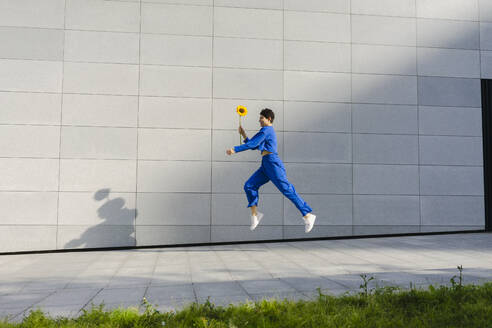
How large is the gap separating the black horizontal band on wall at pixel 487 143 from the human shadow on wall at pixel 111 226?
728 cm

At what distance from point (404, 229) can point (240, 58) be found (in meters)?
4.83

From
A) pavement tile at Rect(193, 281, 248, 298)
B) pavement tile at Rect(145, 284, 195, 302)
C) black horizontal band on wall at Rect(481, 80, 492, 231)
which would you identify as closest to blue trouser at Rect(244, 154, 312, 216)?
pavement tile at Rect(193, 281, 248, 298)

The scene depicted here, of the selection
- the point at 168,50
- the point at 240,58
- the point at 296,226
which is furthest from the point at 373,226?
the point at 168,50

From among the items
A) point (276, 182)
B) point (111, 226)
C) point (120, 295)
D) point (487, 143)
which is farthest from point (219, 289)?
point (487, 143)

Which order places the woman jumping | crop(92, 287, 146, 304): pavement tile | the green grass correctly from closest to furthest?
the green grass
crop(92, 287, 146, 304): pavement tile
the woman jumping

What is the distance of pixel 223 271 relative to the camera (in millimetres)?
4434

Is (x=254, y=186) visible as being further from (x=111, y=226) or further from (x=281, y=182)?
(x=111, y=226)

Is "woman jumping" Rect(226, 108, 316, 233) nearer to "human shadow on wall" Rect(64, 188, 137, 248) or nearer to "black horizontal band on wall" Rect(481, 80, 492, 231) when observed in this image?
"human shadow on wall" Rect(64, 188, 137, 248)

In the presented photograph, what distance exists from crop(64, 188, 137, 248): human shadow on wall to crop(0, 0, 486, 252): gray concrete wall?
25mm

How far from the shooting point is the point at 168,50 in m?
7.22

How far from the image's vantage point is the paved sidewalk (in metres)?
3.28

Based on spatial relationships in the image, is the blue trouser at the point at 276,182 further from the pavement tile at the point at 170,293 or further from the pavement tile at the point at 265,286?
the pavement tile at the point at 170,293

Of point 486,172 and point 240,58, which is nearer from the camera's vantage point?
point 240,58

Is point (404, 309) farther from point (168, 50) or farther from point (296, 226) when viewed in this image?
point (168, 50)
